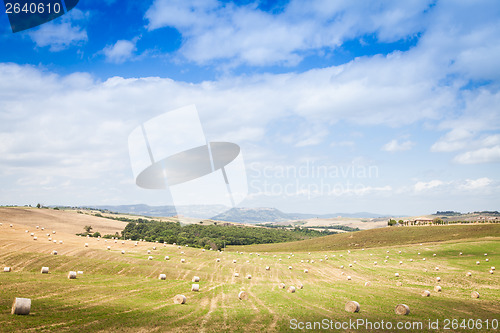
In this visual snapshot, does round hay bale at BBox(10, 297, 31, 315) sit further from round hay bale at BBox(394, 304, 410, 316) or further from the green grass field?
round hay bale at BBox(394, 304, 410, 316)

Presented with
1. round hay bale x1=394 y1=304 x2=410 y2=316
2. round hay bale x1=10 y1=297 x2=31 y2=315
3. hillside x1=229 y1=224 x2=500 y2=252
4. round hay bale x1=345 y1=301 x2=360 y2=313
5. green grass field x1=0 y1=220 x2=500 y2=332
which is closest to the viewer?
round hay bale x1=10 y1=297 x2=31 y2=315

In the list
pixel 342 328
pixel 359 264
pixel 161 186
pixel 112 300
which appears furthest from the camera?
pixel 359 264

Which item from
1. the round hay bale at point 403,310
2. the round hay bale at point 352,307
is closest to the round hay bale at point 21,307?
the round hay bale at point 352,307

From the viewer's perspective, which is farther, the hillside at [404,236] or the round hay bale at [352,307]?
the hillside at [404,236]

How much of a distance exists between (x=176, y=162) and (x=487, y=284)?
143 ft

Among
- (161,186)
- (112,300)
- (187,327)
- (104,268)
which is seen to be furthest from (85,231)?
(187,327)

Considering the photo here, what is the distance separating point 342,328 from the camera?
22.3 m

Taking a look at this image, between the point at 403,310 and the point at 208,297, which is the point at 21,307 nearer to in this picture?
the point at 208,297

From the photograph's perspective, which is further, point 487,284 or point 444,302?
point 487,284

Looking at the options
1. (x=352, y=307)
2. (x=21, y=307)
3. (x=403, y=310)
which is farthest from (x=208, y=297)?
(x=403, y=310)

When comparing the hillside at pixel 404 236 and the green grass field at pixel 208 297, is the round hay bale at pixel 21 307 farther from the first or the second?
the hillside at pixel 404 236

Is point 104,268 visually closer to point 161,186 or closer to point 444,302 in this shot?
point 161,186

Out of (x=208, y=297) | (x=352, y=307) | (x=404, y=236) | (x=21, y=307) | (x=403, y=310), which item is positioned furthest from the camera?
(x=404, y=236)

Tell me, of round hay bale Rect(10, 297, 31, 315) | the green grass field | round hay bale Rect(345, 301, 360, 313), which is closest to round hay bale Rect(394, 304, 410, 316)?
the green grass field
